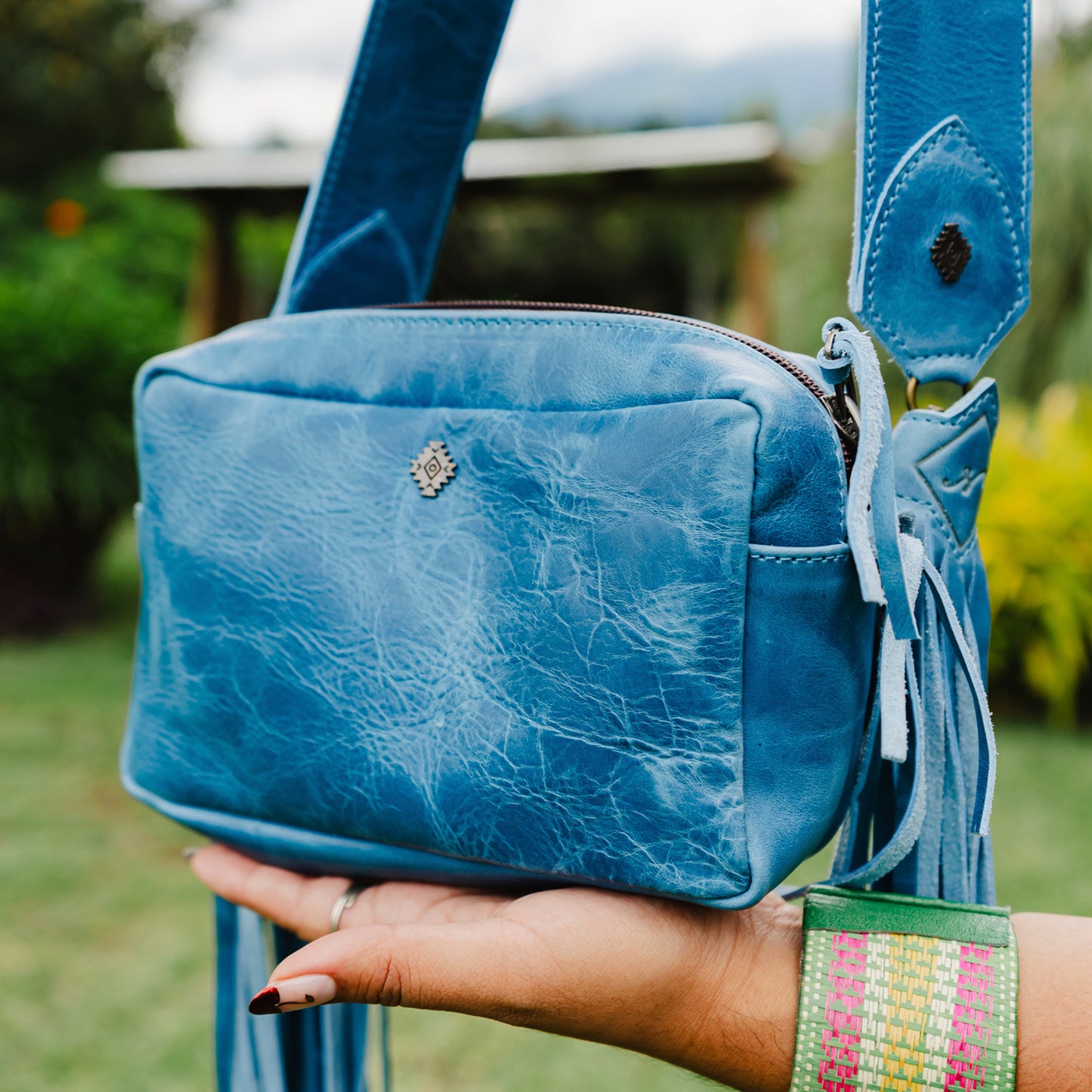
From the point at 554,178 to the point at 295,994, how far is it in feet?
18.0

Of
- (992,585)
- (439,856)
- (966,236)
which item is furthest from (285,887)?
(992,585)

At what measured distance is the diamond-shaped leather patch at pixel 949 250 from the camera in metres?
0.74

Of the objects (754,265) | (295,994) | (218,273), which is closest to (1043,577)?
(754,265)

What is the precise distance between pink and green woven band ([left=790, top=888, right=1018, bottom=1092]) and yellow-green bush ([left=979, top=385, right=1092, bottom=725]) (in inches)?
126

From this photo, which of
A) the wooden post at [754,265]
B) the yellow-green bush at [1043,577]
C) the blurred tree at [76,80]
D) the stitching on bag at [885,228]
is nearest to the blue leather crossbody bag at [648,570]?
the stitching on bag at [885,228]

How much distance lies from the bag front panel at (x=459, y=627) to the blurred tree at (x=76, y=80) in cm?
1318

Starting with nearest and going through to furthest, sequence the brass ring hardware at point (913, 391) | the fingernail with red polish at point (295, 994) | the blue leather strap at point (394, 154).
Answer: the fingernail with red polish at point (295, 994) < the brass ring hardware at point (913, 391) < the blue leather strap at point (394, 154)

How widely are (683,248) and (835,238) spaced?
11.9 meters

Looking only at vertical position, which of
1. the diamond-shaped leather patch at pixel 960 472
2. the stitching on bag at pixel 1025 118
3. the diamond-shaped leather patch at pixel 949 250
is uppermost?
the stitching on bag at pixel 1025 118

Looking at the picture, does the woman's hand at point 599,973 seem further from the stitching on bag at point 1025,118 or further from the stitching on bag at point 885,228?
the stitching on bag at point 1025,118

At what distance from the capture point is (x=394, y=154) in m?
1.02

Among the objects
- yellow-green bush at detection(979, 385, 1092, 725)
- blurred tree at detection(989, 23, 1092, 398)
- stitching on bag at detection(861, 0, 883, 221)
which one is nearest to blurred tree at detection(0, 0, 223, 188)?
blurred tree at detection(989, 23, 1092, 398)

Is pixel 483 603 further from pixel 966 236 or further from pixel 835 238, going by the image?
pixel 835 238

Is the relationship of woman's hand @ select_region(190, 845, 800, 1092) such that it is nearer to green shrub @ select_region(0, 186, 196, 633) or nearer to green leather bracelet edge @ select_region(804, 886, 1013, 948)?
green leather bracelet edge @ select_region(804, 886, 1013, 948)
